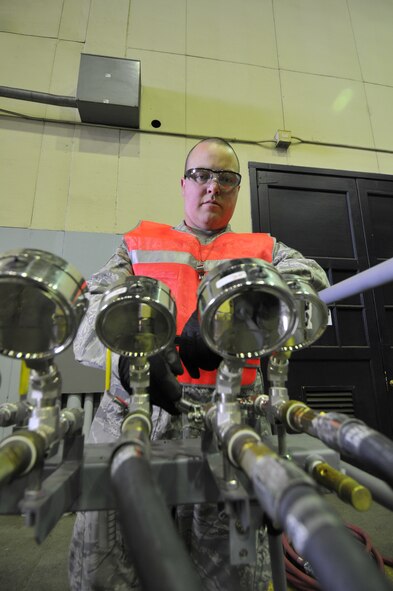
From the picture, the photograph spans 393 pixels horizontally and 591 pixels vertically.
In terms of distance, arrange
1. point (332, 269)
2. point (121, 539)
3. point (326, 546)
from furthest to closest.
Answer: point (332, 269)
point (121, 539)
point (326, 546)

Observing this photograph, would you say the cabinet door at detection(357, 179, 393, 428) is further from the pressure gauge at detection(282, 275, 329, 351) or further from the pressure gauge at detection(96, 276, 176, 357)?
the pressure gauge at detection(96, 276, 176, 357)

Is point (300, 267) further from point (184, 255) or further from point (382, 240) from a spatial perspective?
point (382, 240)

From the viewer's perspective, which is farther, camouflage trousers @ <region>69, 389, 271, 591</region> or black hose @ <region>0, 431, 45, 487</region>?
camouflage trousers @ <region>69, 389, 271, 591</region>

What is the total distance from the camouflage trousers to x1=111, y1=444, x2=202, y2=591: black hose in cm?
37

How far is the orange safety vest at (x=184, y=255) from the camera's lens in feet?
2.70

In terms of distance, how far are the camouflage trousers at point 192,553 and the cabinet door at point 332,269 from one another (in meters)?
1.18

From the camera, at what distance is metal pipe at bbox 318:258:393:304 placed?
56cm

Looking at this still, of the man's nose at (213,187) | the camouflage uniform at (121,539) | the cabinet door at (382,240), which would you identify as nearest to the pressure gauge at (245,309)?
the camouflage uniform at (121,539)

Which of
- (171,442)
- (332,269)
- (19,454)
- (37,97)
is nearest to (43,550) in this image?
(171,442)

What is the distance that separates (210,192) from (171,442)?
67 centimetres

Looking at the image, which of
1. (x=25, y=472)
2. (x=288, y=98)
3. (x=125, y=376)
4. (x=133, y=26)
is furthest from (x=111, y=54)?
(x=25, y=472)

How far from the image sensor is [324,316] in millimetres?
478

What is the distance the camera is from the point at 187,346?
0.53 metres

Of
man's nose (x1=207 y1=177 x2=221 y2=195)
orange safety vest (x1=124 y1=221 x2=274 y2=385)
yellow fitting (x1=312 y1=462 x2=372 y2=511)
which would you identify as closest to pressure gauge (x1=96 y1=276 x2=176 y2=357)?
yellow fitting (x1=312 y1=462 x2=372 y2=511)
